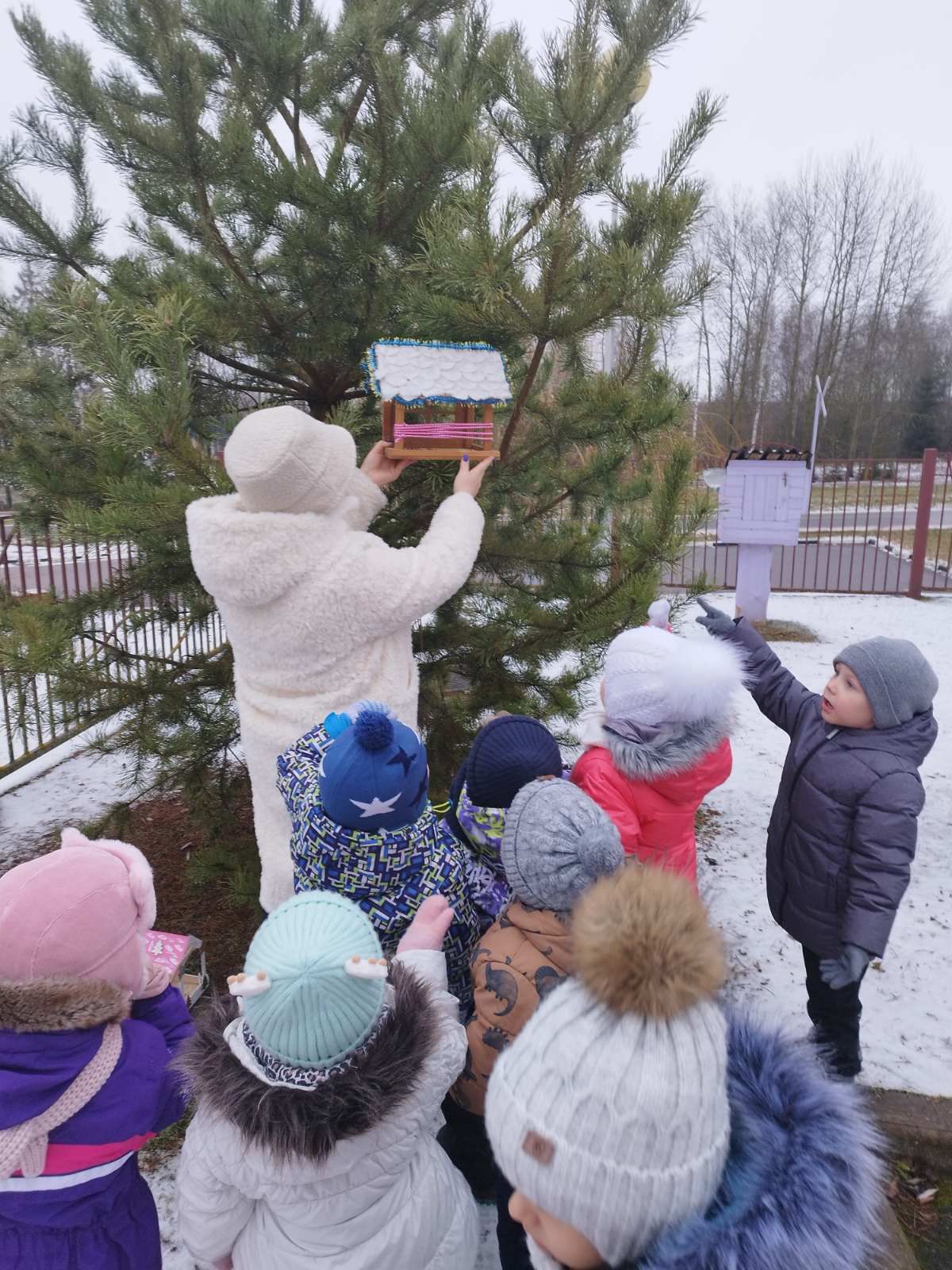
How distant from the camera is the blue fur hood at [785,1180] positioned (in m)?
0.96

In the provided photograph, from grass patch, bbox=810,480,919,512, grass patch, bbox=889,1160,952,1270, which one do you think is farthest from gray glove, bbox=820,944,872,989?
grass patch, bbox=810,480,919,512

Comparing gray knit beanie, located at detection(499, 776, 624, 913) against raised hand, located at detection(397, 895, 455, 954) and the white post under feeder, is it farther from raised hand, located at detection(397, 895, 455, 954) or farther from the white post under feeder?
the white post under feeder

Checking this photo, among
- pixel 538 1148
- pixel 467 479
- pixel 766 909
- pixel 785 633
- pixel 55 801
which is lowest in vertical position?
pixel 55 801

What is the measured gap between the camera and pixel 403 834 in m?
1.77

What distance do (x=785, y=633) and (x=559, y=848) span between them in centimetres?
791

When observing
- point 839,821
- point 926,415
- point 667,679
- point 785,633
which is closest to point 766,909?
point 839,821

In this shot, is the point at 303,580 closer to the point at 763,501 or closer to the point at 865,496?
the point at 763,501

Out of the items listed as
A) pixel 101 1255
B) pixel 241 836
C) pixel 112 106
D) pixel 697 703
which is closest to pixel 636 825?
pixel 697 703

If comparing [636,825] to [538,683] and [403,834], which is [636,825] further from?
[538,683]

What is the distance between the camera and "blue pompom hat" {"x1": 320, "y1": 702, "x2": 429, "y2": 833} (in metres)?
1.64

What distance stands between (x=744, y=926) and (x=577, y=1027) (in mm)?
2867

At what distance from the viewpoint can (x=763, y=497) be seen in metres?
8.80

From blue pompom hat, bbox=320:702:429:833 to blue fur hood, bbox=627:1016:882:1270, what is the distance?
772 mm

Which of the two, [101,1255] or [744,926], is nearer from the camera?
[101,1255]
